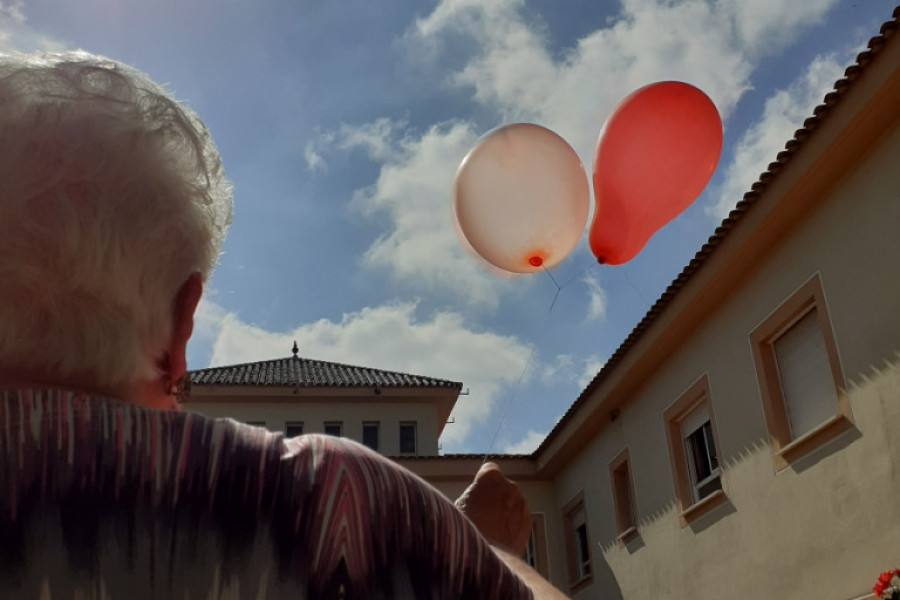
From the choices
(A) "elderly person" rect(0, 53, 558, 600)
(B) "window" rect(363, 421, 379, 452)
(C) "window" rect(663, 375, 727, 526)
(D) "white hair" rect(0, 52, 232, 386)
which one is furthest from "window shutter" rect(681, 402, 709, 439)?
(B) "window" rect(363, 421, 379, 452)

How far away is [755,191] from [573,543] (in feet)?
32.0

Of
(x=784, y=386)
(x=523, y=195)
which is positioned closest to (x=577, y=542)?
(x=784, y=386)

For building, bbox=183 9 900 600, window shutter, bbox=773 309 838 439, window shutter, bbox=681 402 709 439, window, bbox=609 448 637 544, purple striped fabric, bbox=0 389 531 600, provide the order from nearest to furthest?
purple striped fabric, bbox=0 389 531 600
building, bbox=183 9 900 600
window shutter, bbox=773 309 838 439
window shutter, bbox=681 402 709 439
window, bbox=609 448 637 544

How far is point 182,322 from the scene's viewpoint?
1.15 m

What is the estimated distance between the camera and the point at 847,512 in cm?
798

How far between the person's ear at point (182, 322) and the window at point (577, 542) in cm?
1555

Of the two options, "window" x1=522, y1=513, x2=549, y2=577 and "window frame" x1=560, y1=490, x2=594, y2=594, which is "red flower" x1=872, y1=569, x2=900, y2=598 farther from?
"window" x1=522, y1=513, x2=549, y2=577

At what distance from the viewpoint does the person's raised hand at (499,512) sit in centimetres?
136

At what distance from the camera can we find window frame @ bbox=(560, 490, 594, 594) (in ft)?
52.2

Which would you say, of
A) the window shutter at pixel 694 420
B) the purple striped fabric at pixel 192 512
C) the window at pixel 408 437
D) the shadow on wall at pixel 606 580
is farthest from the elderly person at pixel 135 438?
the window at pixel 408 437

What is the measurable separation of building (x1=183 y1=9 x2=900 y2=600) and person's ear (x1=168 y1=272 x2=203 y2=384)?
24.1 feet

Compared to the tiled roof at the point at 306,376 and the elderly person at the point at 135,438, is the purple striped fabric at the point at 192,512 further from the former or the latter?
the tiled roof at the point at 306,376

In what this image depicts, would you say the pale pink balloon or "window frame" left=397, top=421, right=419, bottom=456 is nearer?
the pale pink balloon

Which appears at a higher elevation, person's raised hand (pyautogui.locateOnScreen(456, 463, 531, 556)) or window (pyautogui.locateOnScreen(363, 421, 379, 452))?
window (pyautogui.locateOnScreen(363, 421, 379, 452))
